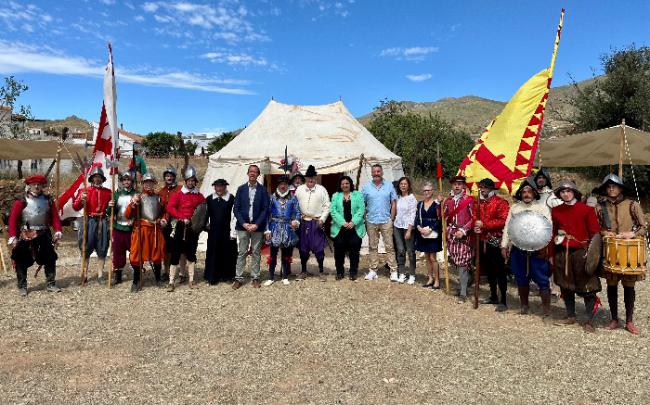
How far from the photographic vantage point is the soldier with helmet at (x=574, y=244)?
4.40 meters

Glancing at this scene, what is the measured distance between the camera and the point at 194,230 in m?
6.04

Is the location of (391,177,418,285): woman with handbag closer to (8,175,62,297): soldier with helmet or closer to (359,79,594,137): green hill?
→ (8,175,62,297): soldier with helmet

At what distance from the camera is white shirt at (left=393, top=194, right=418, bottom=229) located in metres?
6.16

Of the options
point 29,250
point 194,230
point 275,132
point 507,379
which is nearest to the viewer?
point 507,379

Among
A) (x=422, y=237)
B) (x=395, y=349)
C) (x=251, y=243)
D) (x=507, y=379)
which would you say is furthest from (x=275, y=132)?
(x=507, y=379)

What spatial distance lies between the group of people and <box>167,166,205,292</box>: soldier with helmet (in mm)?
14

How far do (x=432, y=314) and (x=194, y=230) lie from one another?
325 centimetres

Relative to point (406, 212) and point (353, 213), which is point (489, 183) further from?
point (353, 213)

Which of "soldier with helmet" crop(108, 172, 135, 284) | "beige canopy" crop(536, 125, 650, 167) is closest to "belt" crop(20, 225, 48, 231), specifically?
"soldier with helmet" crop(108, 172, 135, 284)

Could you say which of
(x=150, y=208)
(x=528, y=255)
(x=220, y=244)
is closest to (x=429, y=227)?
(x=528, y=255)

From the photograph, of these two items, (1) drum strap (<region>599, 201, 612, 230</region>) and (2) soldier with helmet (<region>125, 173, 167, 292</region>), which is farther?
(2) soldier with helmet (<region>125, 173, 167, 292</region>)

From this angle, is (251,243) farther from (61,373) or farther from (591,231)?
(591,231)

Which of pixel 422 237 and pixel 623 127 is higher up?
pixel 623 127

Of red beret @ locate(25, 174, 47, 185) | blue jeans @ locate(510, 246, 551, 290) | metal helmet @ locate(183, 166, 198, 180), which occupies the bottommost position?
blue jeans @ locate(510, 246, 551, 290)
